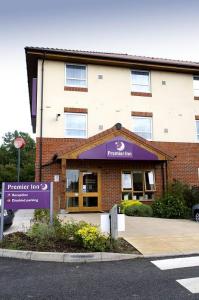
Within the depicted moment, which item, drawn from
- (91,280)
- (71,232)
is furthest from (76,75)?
(91,280)

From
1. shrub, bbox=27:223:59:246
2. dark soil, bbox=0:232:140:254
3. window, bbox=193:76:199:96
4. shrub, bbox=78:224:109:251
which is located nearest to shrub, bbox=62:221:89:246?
dark soil, bbox=0:232:140:254

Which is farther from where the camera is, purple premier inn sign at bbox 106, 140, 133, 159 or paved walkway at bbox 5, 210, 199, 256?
purple premier inn sign at bbox 106, 140, 133, 159

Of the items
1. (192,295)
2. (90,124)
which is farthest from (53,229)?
(90,124)

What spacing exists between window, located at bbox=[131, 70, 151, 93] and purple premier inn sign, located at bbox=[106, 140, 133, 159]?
441 cm

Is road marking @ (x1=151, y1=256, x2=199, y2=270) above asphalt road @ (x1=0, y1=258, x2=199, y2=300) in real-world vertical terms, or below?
above

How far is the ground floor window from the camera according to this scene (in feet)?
61.6

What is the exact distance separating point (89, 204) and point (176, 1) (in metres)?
11.5

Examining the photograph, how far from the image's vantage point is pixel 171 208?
1573 cm

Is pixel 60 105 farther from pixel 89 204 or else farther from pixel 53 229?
pixel 53 229

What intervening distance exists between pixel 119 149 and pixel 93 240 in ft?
32.1

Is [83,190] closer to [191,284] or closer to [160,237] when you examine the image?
[160,237]

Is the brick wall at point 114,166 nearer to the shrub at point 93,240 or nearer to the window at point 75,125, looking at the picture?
the window at point 75,125

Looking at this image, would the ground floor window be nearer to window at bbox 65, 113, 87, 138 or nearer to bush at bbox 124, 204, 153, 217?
bush at bbox 124, 204, 153, 217

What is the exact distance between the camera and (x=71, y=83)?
19188mm
